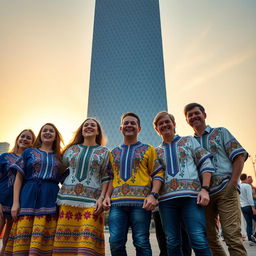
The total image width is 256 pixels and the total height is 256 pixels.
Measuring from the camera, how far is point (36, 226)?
1.75 meters

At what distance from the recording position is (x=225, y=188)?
5.88ft

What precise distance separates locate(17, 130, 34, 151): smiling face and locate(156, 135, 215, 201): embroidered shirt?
5.03ft

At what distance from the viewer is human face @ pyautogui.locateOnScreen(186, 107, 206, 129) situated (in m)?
2.09

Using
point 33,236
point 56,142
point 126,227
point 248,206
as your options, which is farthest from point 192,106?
point 248,206

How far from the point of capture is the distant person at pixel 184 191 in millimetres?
1567

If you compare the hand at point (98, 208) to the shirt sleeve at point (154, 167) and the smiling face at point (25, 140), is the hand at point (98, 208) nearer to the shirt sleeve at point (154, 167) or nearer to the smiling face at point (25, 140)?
the shirt sleeve at point (154, 167)

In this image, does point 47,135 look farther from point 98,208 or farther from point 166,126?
point 166,126

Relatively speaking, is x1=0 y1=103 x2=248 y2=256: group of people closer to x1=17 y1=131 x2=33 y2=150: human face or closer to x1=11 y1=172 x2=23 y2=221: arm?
x1=11 y1=172 x2=23 y2=221: arm

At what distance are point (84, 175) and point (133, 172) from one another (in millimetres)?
426

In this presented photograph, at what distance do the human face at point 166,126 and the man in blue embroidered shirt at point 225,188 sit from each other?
31 cm

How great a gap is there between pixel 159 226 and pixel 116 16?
38.8 meters

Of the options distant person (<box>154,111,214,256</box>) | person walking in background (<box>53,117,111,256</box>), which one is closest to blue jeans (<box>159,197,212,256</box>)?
distant person (<box>154,111,214,256</box>)

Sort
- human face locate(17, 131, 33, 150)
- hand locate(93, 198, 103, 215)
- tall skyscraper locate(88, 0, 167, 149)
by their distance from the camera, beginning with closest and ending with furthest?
1. hand locate(93, 198, 103, 215)
2. human face locate(17, 131, 33, 150)
3. tall skyscraper locate(88, 0, 167, 149)

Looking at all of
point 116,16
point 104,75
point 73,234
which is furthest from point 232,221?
point 116,16
